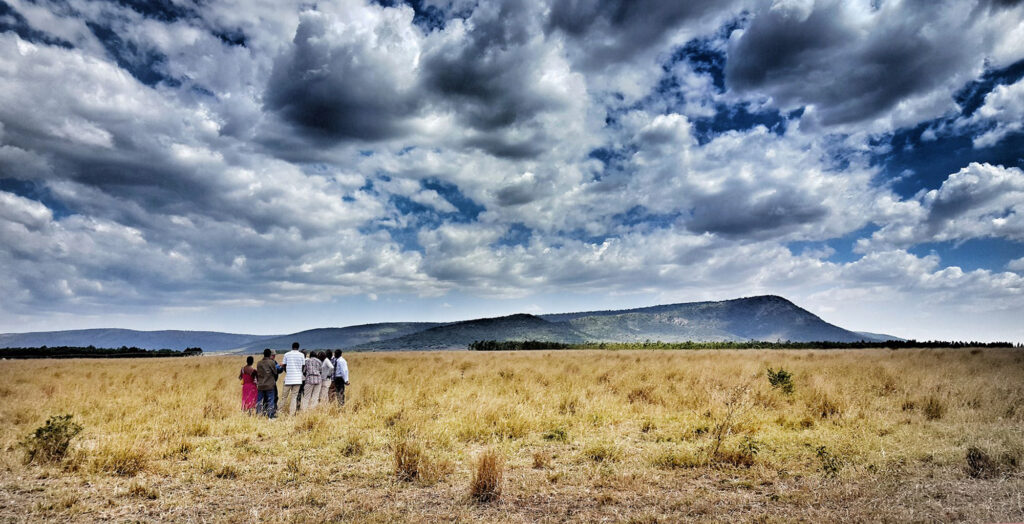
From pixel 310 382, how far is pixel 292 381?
509 millimetres

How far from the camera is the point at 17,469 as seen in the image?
8.48 meters

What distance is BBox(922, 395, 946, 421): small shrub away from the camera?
11766 millimetres

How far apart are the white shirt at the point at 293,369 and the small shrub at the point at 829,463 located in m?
13.4

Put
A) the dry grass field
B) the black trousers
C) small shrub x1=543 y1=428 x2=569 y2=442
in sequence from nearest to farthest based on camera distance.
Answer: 1. the dry grass field
2. small shrub x1=543 y1=428 x2=569 y2=442
3. the black trousers

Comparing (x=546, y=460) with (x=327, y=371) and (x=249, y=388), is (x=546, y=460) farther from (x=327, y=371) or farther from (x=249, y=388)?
(x=249, y=388)

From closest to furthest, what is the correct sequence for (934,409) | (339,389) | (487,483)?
(487,483) < (934,409) < (339,389)

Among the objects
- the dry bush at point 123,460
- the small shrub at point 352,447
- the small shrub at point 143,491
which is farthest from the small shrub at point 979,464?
the dry bush at point 123,460

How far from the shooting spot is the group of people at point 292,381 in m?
14.2

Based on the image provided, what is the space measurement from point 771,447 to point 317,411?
1085 cm

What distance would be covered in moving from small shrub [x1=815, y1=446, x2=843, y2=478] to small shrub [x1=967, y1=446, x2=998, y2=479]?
167 cm

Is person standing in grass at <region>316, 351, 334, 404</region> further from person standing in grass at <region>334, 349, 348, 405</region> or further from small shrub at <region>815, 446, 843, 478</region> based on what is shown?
small shrub at <region>815, 446, 843, 478</region>

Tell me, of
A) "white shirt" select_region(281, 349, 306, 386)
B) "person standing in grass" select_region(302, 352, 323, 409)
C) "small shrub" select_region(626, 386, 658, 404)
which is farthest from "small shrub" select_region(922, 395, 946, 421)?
"white shirt" select_region(281, 349, 306, 386)

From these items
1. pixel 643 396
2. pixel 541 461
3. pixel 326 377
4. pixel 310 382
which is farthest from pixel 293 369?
pixel 643 396

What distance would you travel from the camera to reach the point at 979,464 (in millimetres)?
7273
